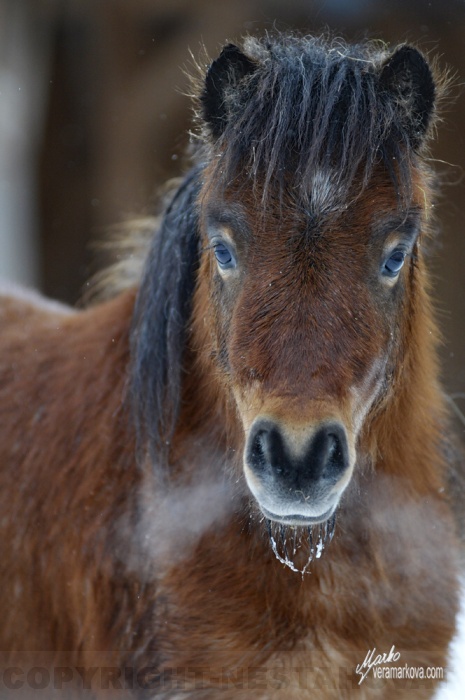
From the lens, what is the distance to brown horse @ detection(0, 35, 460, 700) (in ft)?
6.16

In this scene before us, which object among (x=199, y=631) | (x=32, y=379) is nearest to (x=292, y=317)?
(x=199, y=631)

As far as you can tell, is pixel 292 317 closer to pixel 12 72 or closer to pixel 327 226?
pixel 327 226

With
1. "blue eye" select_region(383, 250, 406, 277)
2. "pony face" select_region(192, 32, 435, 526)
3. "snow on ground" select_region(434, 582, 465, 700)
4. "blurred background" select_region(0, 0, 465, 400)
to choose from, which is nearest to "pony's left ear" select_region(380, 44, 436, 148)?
"pony face" select_region(192, 32, 435, 526)

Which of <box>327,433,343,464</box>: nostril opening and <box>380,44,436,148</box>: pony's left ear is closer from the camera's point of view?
<box>327,433,343,464</box>: nostril opening

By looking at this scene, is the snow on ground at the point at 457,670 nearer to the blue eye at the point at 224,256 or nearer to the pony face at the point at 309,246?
the pony face at the point at 309,246

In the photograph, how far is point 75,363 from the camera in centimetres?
262

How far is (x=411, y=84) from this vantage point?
207cm

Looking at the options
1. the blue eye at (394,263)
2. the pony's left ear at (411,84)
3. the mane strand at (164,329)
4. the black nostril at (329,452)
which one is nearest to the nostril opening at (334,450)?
the black nostril at (329,452)

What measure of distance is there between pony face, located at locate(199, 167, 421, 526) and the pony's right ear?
223 mm

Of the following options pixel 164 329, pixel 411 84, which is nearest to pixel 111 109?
pixel 164 329

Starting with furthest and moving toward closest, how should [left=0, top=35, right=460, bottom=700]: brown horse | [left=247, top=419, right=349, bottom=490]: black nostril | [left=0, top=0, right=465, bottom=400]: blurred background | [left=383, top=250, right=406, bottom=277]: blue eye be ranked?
[left=0, top=0, right=465, bottom=400]: blurred background → [left=383, top=250, right=406, bottom=277]: blue eye → [left=0, top=35, right=460, bottom=700]: brown horse → [left=247, top=419, right=349, bottom=490]: black nostril

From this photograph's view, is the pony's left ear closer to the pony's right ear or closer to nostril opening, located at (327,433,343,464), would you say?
the pony's right ear

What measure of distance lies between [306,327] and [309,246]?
0.21m

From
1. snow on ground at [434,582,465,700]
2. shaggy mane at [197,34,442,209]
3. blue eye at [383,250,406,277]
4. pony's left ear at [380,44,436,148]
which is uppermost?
pony's left ear at [380,44,436,148]
